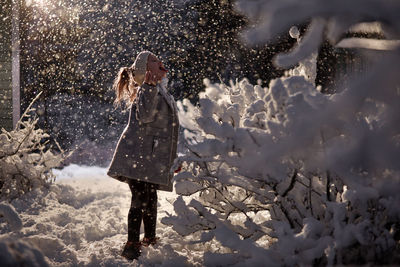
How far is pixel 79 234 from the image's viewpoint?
9.71 ft

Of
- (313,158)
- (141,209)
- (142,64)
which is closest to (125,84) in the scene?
(142,64)

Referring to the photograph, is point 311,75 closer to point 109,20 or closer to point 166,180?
point 166,180

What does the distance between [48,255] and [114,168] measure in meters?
0.67

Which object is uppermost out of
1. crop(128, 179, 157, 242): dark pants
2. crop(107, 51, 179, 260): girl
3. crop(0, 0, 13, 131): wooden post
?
crop(0, 0, 13, 131): wooden post

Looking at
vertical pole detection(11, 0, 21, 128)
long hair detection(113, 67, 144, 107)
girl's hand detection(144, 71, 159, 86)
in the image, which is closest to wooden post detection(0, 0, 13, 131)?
vertical pole detection(11, 0, 21, 128)

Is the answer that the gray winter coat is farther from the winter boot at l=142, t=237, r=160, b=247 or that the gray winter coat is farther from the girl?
the winter boot at l=142, t=237, r=160, b=247

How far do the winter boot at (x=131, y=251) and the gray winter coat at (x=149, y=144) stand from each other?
0.42 meters

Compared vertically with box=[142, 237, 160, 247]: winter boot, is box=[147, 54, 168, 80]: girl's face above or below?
above

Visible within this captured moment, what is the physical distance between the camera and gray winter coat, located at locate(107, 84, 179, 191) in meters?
2.56

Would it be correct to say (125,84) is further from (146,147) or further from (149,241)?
(149,241)

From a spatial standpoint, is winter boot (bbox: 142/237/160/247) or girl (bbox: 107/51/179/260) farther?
winter boot (bbox: 142/237/160/247)

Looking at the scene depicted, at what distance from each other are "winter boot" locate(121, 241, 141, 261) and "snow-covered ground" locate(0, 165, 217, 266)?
2.0 inches

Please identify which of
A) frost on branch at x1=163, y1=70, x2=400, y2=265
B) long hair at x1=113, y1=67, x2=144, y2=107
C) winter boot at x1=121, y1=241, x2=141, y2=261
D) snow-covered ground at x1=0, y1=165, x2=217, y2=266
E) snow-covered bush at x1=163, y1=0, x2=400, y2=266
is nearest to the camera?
snow-covered bush at x1=163, y1=0, x2=400, y2=266

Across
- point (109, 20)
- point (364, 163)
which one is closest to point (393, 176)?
point (364, 163)
